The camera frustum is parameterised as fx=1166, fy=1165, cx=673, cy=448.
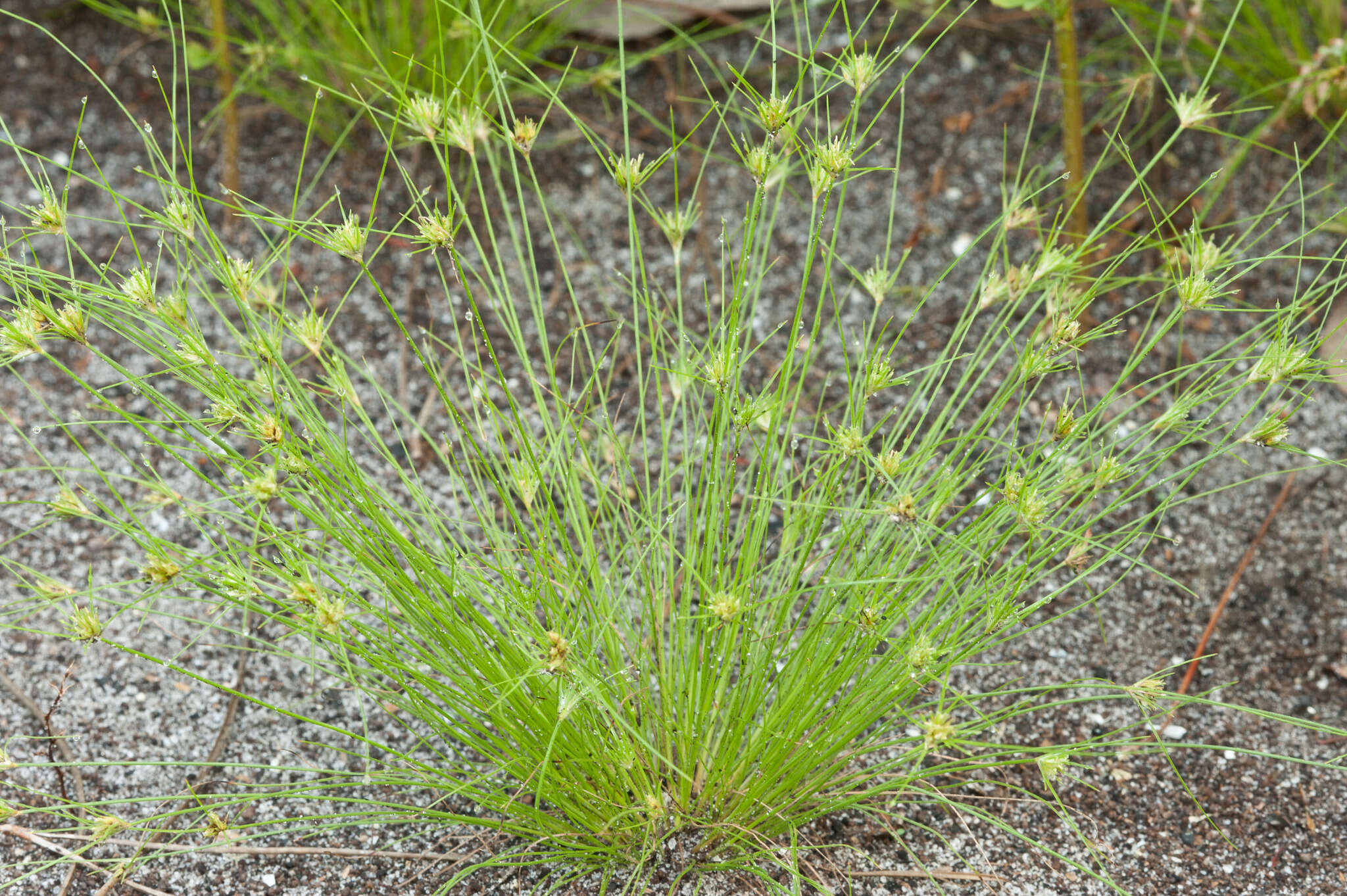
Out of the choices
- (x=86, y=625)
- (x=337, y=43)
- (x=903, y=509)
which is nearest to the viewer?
(x=903, y=509)

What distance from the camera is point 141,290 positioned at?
1.25 metres

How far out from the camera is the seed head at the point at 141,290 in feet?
4.08

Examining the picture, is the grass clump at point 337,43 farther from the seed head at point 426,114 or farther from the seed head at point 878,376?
the seed head at point 878,376

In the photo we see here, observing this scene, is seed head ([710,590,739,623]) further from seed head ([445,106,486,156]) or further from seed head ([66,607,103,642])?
seed head ([66,607,103,642])

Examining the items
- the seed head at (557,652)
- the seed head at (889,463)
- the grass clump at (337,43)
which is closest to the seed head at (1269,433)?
the seed head at (889,463)

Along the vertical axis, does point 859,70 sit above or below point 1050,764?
above

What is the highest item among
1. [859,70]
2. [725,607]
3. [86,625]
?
[859,70]

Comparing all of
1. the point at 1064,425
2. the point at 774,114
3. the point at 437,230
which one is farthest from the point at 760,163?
the point at 1064,425

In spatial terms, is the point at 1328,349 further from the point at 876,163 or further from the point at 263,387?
the point at 263,387

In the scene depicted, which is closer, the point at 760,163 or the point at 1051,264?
the point at 760,163

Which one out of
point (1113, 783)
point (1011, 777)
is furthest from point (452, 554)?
point (1113, 783)

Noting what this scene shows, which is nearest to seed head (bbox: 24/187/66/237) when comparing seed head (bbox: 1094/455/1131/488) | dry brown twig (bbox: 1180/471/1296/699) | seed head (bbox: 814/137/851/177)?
seed head (bbox: 814/137/851/177)

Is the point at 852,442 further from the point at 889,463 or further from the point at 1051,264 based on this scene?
the point at 1051,264

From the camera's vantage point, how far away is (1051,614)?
2061mm
